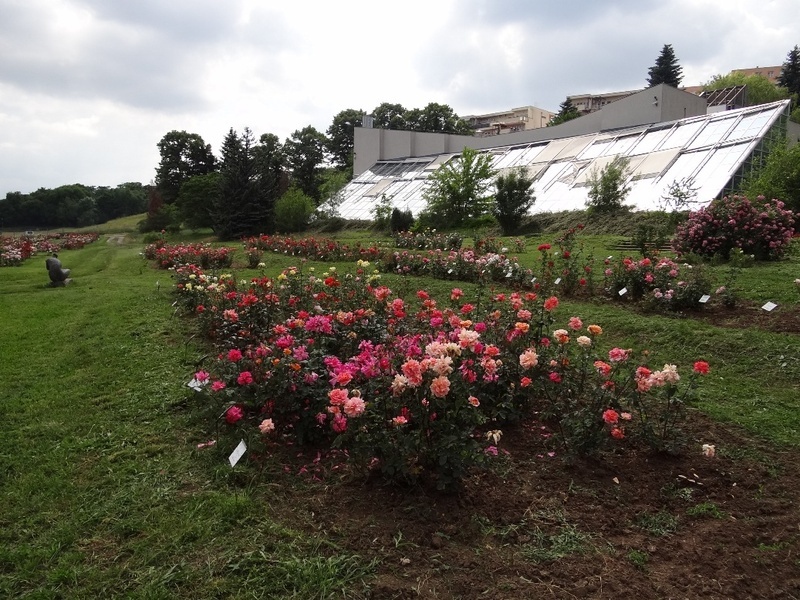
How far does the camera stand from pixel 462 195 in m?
21.9

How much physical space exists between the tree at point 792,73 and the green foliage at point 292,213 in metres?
45.2

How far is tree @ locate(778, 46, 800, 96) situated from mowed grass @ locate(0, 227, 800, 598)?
54935 mm

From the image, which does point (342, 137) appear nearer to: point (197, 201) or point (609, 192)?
point (197, 201)

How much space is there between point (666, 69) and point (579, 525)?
5794cm

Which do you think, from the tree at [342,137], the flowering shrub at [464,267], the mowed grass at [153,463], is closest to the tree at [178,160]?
the tree at [342,137]

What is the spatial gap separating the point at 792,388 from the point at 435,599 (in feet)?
12.0

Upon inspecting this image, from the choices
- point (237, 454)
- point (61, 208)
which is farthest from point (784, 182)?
point (61, 208)

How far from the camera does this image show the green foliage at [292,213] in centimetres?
2894

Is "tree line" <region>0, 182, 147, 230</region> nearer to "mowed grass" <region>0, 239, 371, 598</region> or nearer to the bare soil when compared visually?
"mowed grass" <region>0, 239, 371, 598</region>

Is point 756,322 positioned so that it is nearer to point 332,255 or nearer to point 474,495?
point 474,495

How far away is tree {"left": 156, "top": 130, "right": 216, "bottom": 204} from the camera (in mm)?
44750

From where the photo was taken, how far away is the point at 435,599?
2111 mm

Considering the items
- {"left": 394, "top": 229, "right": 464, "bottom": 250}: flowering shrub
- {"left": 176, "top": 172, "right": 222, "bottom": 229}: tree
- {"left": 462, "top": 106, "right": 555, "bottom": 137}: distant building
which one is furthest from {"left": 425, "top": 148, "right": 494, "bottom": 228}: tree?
{"left": 462, "top": 106, "right": 555, "bottom": 137}: distant building

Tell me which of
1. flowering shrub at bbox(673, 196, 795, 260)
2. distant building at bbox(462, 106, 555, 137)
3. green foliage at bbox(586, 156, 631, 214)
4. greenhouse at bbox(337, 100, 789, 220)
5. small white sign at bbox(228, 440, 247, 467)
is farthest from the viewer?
distant building at bbox(462, 106, 555, 137)
